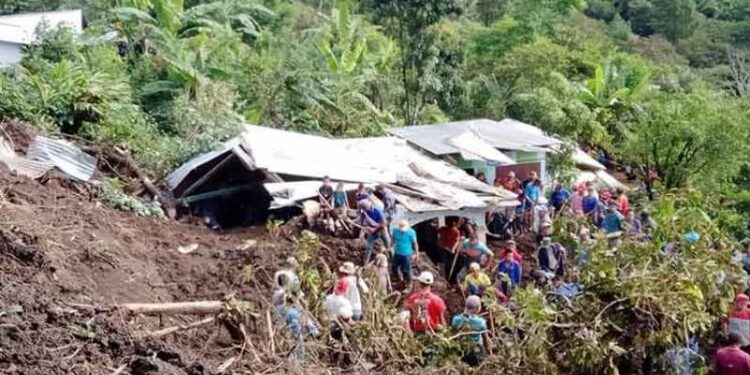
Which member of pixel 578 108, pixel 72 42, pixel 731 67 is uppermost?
pixel 72 42

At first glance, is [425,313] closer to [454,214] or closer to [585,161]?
[454,214]

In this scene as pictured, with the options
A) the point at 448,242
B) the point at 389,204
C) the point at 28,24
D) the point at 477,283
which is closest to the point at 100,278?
the point at 477,283

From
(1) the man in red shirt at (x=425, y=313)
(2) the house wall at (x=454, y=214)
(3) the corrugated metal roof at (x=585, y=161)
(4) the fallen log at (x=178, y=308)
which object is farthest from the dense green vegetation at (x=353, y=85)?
(4) the fallen log at (x=178, y=308)

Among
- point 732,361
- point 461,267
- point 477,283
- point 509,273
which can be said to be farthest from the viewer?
point 461,267

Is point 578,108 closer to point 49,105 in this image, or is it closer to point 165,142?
point 165,142

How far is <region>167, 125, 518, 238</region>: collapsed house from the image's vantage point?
15859 mm

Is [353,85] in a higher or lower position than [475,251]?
lower

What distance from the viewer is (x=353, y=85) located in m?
25.1

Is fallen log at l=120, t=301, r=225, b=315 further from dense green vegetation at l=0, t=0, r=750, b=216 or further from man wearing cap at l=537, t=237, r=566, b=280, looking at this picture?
dense green vegetation at l=0, t=0, r=750, b=216

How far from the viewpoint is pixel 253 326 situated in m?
10.6

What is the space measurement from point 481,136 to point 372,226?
6833 millimetres

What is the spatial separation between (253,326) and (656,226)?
22.9 feet

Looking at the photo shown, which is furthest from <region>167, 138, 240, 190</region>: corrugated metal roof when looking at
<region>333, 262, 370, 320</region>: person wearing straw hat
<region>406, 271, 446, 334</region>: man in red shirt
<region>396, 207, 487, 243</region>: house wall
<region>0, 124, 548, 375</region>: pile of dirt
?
<region>406, 271, 446, 334</region>: man in red shirt

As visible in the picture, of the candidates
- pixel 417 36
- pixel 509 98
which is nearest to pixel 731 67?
pixel 509 98
